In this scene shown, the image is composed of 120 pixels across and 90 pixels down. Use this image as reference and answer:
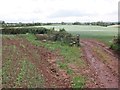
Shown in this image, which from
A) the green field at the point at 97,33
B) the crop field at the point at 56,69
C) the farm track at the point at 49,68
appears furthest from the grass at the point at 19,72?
the green field at the point at 97,33

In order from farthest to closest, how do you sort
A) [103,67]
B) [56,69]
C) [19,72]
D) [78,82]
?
[103,67] → [56,69] → [78,82] → [19,72]

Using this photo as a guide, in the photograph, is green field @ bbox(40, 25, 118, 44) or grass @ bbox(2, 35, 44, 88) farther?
green field @ bbox(40, 25, 118, 44)

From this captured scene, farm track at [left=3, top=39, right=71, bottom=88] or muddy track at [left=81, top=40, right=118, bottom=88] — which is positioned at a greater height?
farm track at [left=3, top=39, right=71, bottom=88]

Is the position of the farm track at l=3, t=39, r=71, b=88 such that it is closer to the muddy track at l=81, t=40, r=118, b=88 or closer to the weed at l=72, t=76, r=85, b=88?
the weed at l=72, t=76, r=85, b=88

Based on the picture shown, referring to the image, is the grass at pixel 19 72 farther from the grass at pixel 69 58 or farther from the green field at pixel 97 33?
the green field at pixel 97 33

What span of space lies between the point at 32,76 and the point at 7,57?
419 centimetres

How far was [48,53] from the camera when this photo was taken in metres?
26.5

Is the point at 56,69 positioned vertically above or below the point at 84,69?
above

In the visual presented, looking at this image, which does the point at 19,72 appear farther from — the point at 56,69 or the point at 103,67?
the point at 103,67

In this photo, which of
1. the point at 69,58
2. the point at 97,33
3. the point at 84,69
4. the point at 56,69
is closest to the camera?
the point at 56,69

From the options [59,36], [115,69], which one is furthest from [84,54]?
[59,36]

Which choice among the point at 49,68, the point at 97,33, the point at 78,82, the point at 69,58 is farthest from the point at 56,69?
the point at 97,33

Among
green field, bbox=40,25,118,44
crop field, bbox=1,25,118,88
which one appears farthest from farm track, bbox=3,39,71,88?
green field, bbox=40,25,118,44

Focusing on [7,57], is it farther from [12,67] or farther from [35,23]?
[35,23]
